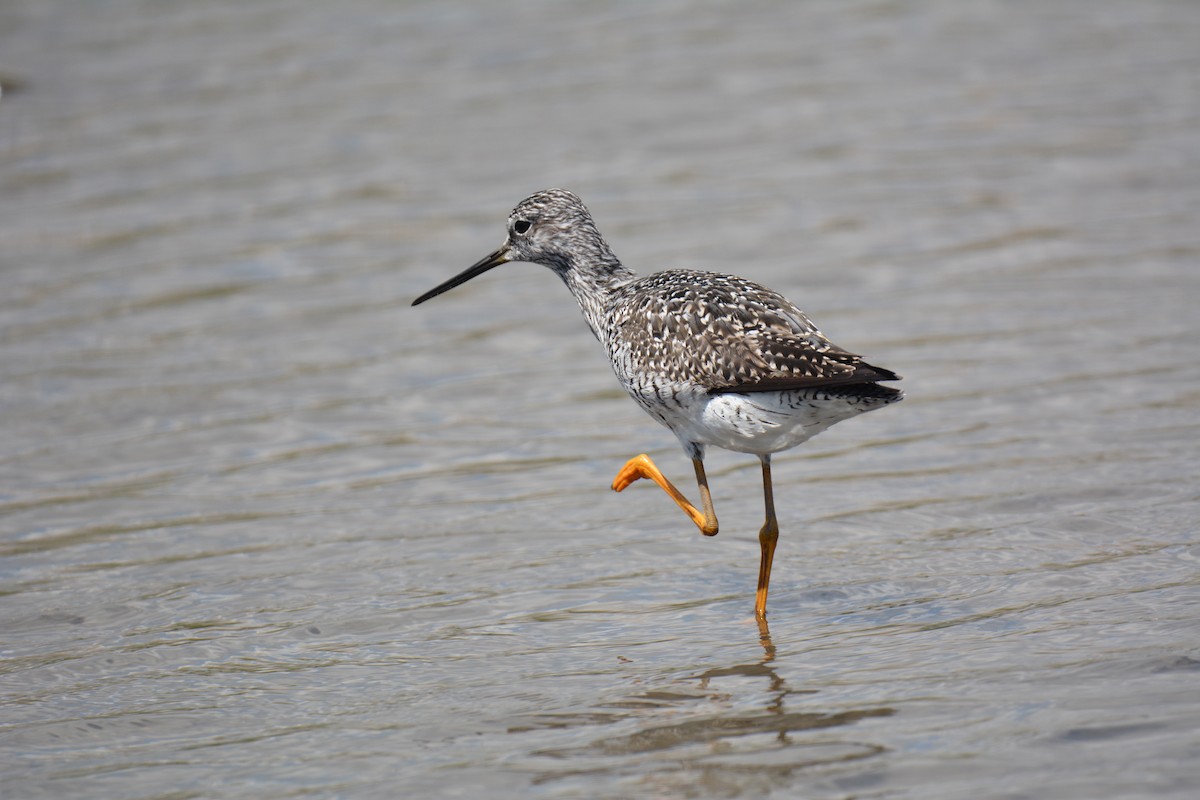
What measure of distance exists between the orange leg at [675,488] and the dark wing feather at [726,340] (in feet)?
2.22

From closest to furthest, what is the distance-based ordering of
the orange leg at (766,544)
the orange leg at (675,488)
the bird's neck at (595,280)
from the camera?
the orange leg at (766,544), the orange leg at (675,488), the bird's neck at (595,280)

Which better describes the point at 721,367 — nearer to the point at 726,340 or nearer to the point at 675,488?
the point at 726,340

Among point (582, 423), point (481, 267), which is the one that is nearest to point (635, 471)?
point (582, 423)

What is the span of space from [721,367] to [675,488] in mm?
1133

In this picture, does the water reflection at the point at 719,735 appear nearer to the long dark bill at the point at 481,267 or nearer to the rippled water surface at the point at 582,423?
the rippled water surface at the point at 582,423

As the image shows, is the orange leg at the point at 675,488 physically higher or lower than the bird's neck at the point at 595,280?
lower

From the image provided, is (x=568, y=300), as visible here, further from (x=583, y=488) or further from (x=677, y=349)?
(x=677, y=349)

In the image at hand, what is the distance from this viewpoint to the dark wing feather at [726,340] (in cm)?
656

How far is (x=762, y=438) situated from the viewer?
6938 mm

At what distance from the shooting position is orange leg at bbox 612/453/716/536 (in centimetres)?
768

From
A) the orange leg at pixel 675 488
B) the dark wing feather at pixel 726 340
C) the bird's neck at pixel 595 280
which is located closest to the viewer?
the dark wing feather at pixel 726 340

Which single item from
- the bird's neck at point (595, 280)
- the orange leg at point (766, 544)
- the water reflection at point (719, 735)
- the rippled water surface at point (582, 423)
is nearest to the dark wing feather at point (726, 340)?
the bird's neck at point (595, 280)

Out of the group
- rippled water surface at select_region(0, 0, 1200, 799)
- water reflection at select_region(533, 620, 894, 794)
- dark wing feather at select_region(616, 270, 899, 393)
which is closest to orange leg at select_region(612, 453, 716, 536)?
rippled water surface at select_region(0, 0, 1200, 799)

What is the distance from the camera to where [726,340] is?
701 centimetres
